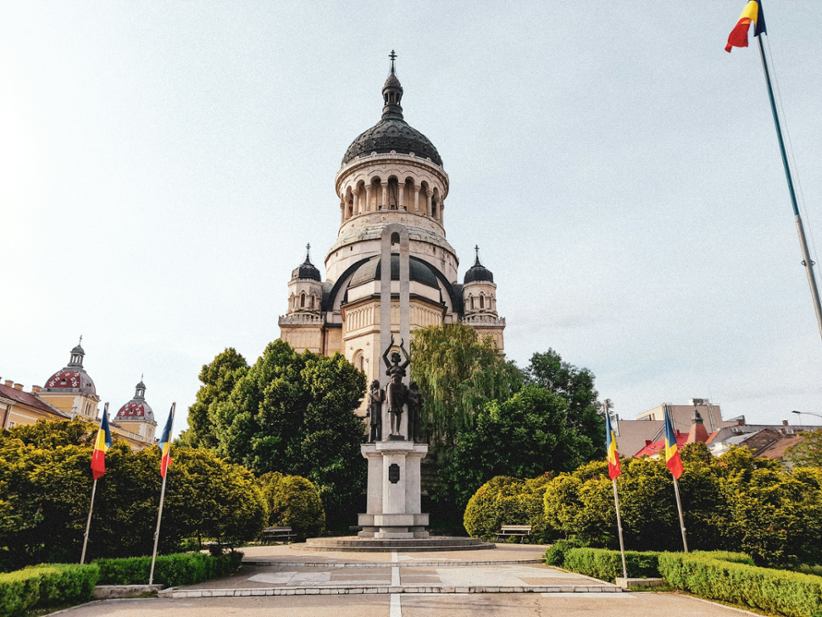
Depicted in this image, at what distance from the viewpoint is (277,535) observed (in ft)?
67.5

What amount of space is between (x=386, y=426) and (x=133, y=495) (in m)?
9.06

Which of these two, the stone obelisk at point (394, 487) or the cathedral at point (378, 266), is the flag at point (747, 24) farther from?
the cathedral at point (378, 266)

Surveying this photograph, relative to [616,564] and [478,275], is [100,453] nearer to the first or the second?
[616,564]

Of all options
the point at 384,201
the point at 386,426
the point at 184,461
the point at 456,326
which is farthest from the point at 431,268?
the point at 184,461

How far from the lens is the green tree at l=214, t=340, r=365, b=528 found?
25062mm

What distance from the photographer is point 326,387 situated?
26.4 metres

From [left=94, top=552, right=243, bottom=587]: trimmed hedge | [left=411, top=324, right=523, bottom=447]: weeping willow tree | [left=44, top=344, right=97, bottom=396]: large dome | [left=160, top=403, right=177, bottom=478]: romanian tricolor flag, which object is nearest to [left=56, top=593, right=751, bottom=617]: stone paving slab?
[left=94, top=552, right=243, bottom=587]: trimmed hedge

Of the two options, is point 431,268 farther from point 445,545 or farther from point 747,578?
point 747,578

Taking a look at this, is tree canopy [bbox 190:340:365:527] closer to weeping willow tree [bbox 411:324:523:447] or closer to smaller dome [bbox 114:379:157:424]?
weeping willow tree [bbox 411:324:523:447]

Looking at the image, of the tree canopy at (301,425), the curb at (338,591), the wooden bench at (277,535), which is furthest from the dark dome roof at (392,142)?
the curb at (338,591)

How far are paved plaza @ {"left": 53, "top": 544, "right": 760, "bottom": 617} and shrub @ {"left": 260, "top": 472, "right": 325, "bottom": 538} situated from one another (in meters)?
8.54

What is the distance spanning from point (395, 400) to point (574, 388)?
16041 millimetres

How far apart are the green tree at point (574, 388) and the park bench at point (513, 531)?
30.3 feet

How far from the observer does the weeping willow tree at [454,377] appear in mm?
26734
